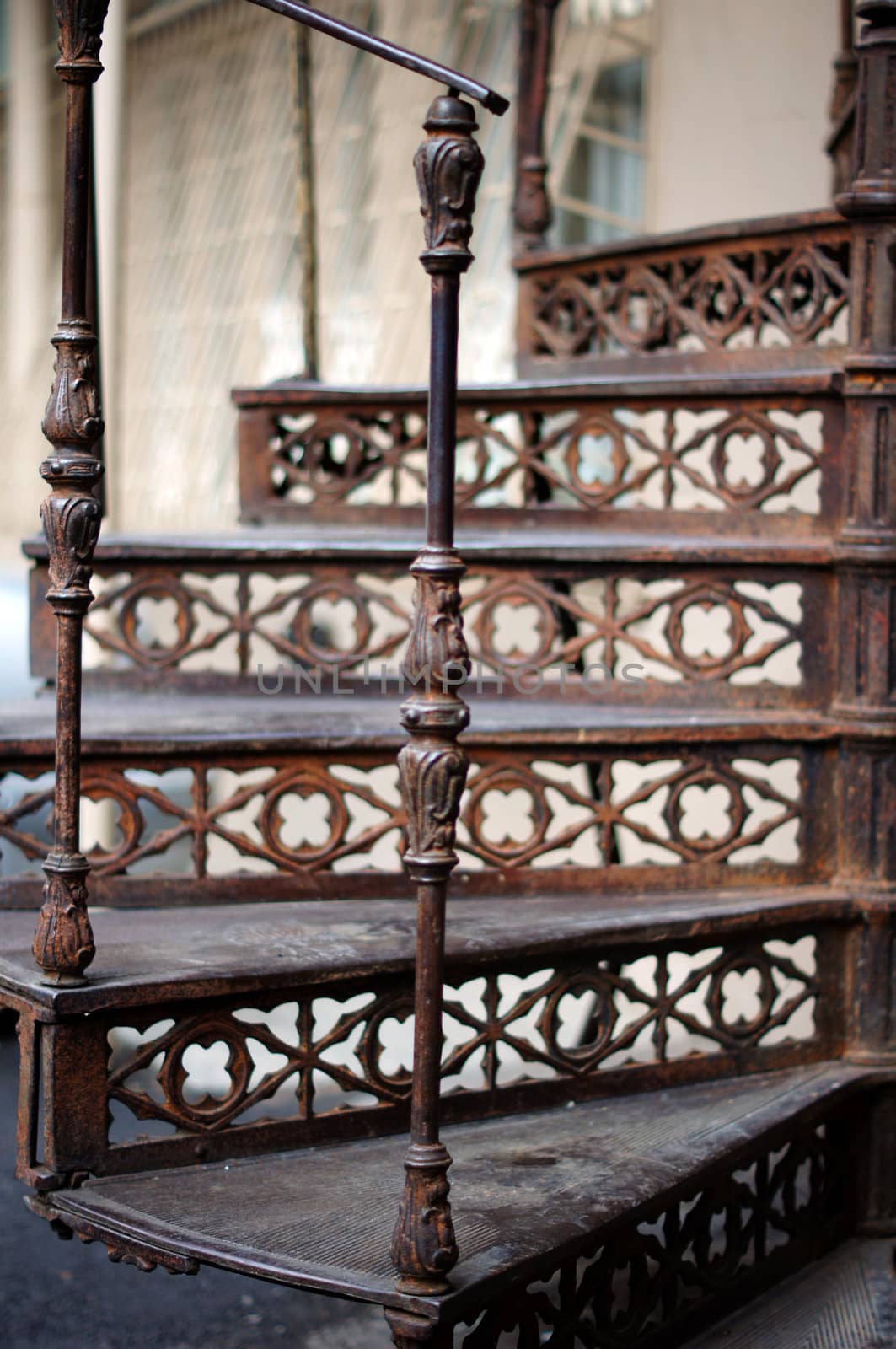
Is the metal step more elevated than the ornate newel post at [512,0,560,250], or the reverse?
the ornate newel post at [512,0,560,250]

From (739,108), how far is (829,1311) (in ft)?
9.48

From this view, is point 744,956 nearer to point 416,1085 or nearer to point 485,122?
point 416,1085

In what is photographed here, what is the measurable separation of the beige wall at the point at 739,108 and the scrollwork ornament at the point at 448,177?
7.62 feet

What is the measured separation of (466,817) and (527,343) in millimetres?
1254

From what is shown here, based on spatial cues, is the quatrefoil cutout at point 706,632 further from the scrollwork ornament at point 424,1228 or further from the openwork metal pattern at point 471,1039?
the scrollwork ornament at point 424,1228

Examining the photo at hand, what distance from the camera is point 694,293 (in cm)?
274

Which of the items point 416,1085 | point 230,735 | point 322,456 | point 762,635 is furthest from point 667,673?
point 416,1085

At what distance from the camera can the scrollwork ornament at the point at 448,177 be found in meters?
1.49

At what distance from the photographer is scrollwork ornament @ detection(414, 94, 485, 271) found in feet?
4.90

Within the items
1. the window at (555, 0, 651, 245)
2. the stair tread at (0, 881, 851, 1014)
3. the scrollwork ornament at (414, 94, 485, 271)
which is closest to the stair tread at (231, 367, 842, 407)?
the stair tread at (0, 881, 851, 1014)

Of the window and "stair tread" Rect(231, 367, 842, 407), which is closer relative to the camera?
"stair tread" Rect(231, 367, 842, 407)

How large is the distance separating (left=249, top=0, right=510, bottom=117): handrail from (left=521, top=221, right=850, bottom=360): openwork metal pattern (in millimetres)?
1043

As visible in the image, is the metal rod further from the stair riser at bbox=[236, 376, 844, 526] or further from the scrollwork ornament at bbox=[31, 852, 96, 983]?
the stair riser at bbox=[236, 376, 844, 526]

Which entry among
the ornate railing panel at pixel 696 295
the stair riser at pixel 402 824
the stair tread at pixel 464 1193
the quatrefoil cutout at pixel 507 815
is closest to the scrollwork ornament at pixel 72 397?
the stair riser at pixel 402 824
